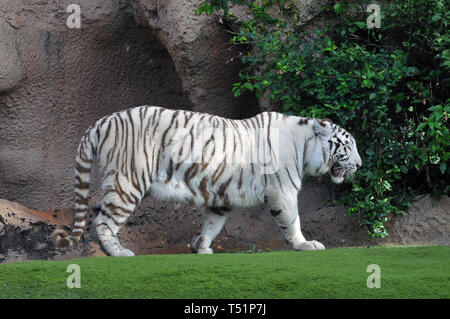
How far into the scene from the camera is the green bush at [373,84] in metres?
6.37

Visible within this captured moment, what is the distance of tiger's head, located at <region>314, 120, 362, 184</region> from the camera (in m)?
5.99

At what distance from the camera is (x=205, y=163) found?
5.71 meters

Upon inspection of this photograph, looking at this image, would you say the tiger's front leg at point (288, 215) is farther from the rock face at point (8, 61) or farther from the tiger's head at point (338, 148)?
the rock face at point (8, 61)

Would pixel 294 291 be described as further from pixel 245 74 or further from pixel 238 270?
pixel 245 74

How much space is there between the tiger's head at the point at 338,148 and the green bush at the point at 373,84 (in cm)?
40

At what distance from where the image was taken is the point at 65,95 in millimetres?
7809

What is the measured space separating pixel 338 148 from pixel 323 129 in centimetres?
23

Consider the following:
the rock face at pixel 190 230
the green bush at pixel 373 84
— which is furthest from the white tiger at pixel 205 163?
the rock face at pixel 190 230

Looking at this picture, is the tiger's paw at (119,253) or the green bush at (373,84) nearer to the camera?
the tiger's paw at (119,253)

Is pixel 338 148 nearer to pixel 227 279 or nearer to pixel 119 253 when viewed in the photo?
pixel 119 253

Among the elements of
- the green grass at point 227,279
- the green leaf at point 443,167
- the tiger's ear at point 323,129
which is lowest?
the green grass at point 227,279

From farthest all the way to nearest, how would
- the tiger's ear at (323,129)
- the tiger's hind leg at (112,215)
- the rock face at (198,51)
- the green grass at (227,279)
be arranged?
the rock face at (198,51)
the tiger's ear at (323,129)
the tiger's hind leg at (112,215)
the green grass at (227,279)

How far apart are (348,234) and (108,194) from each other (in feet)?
8.97

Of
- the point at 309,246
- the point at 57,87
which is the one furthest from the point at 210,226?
the point at 57,87
